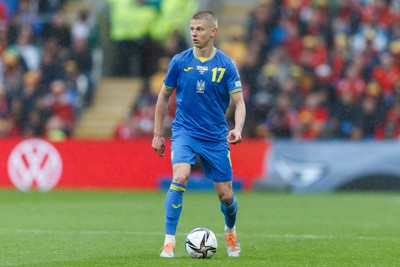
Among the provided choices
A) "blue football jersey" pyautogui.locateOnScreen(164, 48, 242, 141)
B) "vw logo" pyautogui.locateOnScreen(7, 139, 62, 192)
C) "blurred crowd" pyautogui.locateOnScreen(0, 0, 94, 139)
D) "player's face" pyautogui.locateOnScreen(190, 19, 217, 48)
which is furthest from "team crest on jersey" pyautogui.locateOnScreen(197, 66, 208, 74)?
"blurred crowd" pyautogui.locateOnScreen(0, 0, 94, 139)

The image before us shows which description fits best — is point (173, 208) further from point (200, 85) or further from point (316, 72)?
point (316, 72)

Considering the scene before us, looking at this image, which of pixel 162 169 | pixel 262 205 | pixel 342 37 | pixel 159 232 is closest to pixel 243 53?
pixel 342 37

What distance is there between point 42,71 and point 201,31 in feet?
55.1

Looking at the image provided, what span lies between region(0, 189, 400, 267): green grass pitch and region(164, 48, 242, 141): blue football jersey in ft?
4.28

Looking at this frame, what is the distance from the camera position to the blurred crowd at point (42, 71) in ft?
84.2

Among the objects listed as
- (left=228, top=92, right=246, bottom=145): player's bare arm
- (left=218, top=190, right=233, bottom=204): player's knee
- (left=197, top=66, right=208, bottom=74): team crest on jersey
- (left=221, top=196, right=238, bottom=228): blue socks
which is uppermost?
(left=197, top=66, right=208, bottom=74): team crest on jersey

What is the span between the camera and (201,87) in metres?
10.5

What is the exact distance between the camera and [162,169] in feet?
75.4

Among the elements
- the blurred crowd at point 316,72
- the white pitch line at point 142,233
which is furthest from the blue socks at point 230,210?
the blurred crowd at point 316,72

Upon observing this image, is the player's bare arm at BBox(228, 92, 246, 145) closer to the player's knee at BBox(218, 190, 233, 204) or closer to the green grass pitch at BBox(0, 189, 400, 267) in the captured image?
the player's knee at BBox(218, 190, 233, 204)

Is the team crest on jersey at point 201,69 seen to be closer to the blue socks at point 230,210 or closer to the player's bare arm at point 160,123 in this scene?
the player's bare arm at point 160,123

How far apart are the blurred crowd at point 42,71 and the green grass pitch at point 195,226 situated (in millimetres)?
4080

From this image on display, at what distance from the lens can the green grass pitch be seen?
10.2 metres

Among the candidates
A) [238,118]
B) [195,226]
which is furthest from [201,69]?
[195,226]
